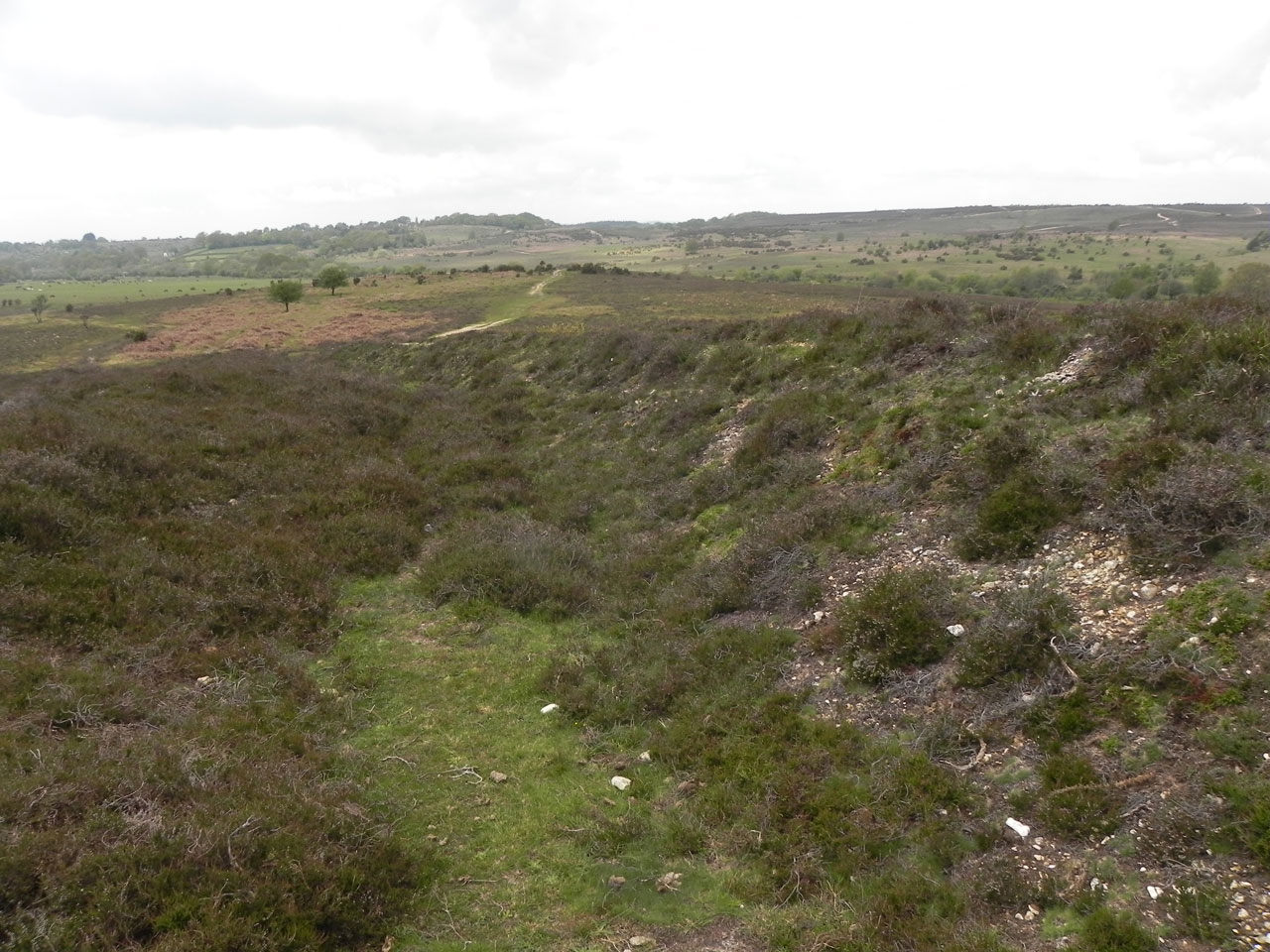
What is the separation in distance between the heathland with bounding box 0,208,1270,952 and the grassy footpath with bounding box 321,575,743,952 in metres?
0.04

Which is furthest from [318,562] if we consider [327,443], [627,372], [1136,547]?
[627,372]

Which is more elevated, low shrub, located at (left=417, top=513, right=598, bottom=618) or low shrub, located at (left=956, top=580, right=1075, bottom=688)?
low shrub, located at (left=956, top=580, right=1075, bottom=688)

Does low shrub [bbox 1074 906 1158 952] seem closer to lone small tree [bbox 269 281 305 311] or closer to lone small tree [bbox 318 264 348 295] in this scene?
lone small tree [bbox 269 281 305 311]

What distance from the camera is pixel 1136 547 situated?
7.04 m

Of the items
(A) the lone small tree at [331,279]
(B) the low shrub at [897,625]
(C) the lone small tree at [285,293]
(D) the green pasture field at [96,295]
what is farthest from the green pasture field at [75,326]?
(B) the low shrub at [897,625]

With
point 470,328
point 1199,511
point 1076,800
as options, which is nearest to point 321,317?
point 470,328

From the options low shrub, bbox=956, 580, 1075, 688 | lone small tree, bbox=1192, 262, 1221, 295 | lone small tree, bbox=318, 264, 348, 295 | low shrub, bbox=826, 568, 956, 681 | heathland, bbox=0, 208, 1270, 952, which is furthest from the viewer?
lone small tree, bbox=318, 264, 348, 295

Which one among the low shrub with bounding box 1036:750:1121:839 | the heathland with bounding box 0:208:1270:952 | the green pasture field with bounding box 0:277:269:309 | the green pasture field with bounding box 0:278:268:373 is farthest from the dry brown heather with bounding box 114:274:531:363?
the low shrub with bounding box 1036:750:1121:839

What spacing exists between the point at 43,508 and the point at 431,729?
7547 millimetres

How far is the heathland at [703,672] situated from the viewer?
4887 millimetres

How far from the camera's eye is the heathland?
4.89 meters

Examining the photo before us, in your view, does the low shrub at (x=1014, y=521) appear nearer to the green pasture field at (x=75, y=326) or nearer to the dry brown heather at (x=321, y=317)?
the dry brown heather at (x=321, y=317)

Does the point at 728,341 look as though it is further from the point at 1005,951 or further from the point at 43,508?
the point at 1005,951

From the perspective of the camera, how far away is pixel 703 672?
8.48m
